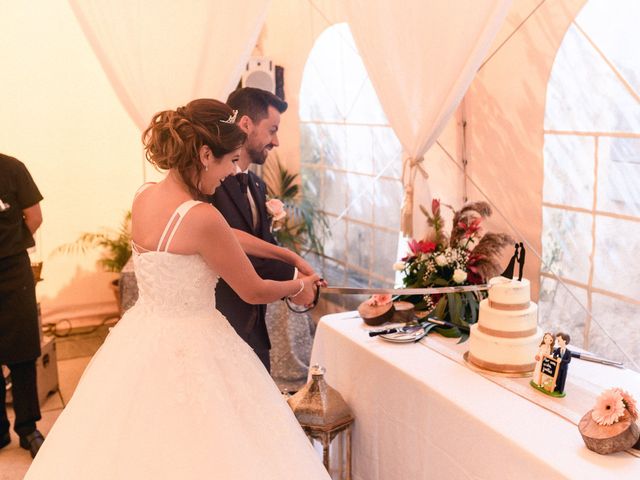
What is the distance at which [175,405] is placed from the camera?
1.88 metres

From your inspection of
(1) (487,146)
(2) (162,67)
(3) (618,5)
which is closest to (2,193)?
(2) (162,67)

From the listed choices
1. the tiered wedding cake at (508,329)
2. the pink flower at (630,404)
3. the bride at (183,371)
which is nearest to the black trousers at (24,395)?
the bride at (183,371)

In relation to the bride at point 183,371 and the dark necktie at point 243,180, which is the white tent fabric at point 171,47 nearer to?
the dark necktie at point 243,180

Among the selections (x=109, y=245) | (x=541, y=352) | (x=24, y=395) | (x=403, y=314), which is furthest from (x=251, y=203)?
(x=109, y=245)

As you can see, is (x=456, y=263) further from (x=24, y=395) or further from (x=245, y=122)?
(x=24, y=395)

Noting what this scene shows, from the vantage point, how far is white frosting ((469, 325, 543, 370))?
6.70 feet

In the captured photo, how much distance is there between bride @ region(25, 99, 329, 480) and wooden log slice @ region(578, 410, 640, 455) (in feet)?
2.47

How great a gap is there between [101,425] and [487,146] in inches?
75.7

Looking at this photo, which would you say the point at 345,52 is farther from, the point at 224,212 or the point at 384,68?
the point at 224,212

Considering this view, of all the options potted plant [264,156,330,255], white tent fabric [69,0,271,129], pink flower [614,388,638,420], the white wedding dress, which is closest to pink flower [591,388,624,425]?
pink flower [614,388,638,420]

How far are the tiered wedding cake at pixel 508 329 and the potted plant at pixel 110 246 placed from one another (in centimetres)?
364

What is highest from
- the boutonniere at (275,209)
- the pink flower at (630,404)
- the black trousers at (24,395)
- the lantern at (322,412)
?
the boutonniere at (275,209)

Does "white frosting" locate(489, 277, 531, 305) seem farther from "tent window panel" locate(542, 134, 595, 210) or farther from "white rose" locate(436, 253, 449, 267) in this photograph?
"tent window panel" locate(542, 134, 595, 210)

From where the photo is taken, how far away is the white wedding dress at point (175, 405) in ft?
5.93
